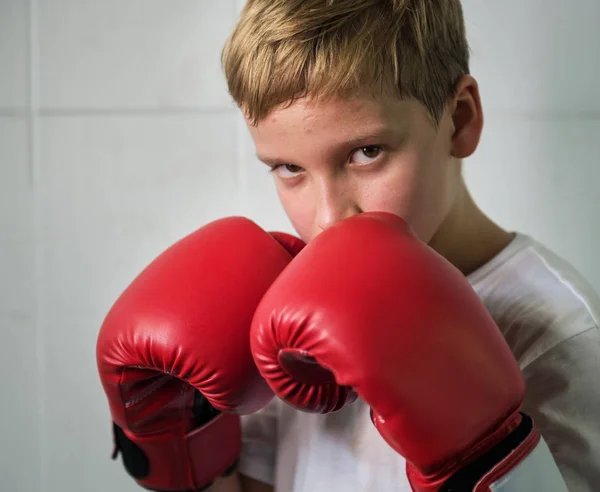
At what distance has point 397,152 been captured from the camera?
0.74 metres

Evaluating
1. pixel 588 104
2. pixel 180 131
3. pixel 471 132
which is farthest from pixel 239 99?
pixel 588 104

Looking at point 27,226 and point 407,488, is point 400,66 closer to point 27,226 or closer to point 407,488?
point 407,488

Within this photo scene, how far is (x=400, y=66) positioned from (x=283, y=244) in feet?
0.96

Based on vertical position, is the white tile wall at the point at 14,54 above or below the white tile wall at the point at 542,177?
above

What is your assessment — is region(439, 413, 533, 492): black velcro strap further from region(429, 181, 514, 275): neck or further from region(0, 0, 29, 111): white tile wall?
region(0, 0, 29, 111): white tile wall

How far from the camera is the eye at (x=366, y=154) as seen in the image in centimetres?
73

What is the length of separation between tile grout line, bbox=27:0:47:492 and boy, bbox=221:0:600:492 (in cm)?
67

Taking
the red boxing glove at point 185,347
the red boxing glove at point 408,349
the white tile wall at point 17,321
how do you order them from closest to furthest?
the red boxing glove at point 408,349, the red boxing glove at point 185,347, the white tile wall at point 17,321

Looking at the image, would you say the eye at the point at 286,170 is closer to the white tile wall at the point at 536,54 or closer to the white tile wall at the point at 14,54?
the white tile wall at the point at 536,54

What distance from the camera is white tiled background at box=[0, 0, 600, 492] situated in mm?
1223

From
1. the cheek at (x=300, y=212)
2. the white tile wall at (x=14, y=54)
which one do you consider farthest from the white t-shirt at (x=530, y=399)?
the white tile wall at (x=14, y=54)

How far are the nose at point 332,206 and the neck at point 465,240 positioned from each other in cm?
19

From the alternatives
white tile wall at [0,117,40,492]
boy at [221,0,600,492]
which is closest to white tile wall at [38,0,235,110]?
white tile wall at [0,117,40,492]

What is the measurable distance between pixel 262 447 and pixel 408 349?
0.57 meters
